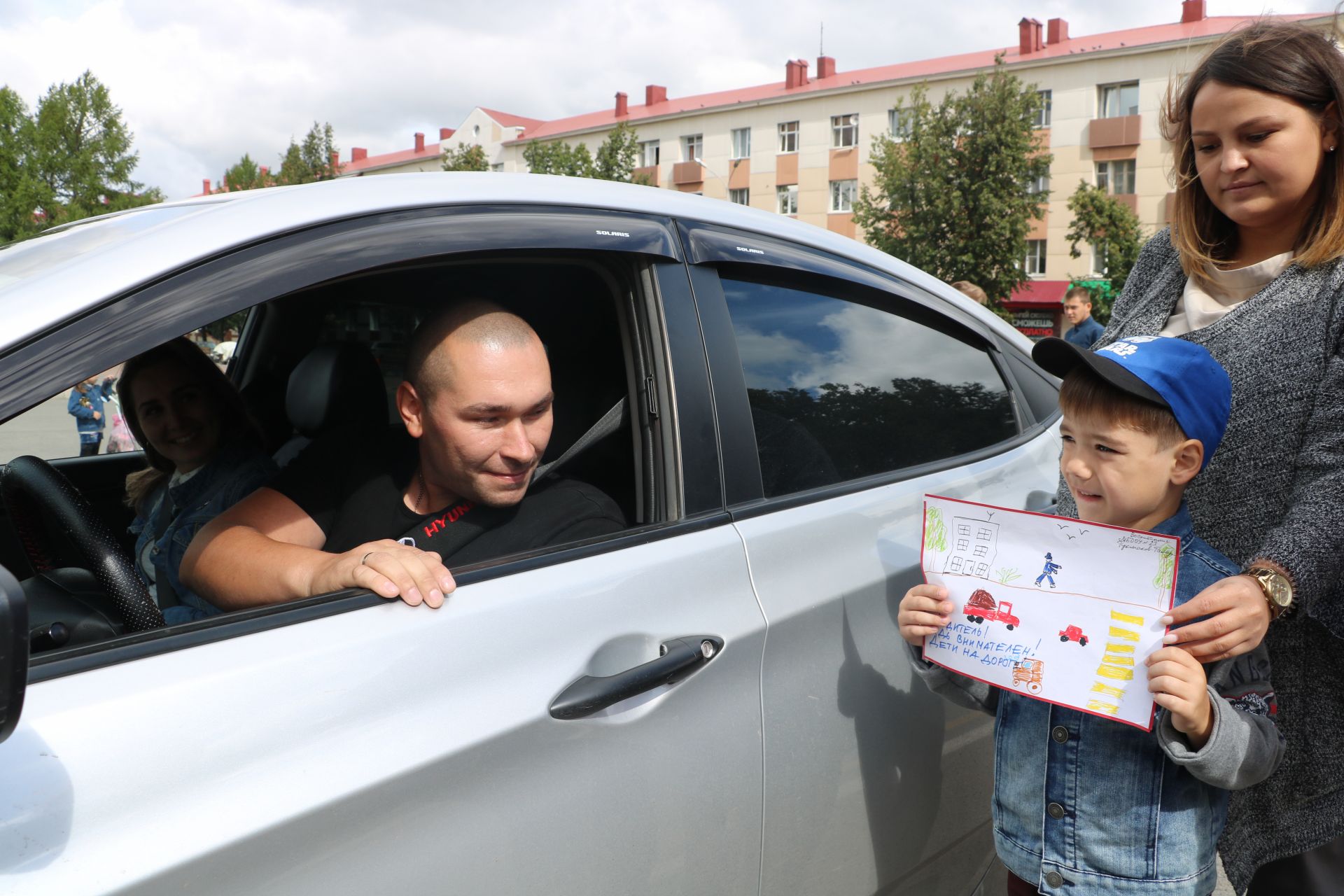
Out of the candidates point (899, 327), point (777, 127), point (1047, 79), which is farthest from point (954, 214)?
point (899, 327)

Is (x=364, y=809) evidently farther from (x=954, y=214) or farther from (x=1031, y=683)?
(x=954, y=214)

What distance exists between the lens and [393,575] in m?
1.29

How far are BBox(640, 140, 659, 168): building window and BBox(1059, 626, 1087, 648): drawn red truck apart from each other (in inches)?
2037

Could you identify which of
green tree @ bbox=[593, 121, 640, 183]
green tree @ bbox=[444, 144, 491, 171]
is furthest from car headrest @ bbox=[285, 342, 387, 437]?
green tree @ bbox=[593, 121, 640, 183]

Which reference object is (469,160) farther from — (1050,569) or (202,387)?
(1050,569)

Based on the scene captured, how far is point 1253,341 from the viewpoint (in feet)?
5.60

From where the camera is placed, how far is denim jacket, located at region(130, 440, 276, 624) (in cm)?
216

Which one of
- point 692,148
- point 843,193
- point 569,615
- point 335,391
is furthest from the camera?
point 692,148

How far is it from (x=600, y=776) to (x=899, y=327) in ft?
4.20

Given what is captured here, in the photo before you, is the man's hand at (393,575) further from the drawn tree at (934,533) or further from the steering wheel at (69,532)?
the drawn tree at (934,533)

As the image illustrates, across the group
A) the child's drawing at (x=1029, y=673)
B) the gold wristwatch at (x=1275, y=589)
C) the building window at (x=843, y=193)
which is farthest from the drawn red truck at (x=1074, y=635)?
the building window at (x=843, y=193)

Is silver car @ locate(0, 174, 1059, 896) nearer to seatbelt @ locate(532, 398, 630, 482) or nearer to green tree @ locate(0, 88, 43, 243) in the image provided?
seatbelt @ locate(532, 398, 630, 482)

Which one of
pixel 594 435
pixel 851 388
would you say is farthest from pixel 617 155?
pixel 594 435

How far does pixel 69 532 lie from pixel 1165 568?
1700mm
